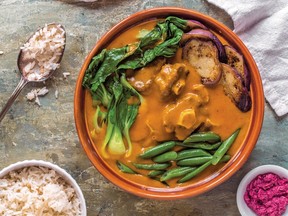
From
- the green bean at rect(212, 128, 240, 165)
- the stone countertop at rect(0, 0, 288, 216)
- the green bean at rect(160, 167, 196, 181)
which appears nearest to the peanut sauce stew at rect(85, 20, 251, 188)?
the green bean at rect(212, 128, 240, 165)

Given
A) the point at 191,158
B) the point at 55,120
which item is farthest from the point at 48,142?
the point at 191,158

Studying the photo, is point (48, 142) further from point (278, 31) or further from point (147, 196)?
point (278, 31)

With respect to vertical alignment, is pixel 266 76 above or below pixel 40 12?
below

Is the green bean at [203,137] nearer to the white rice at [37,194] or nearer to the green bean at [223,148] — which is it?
the green bean at [223,148]

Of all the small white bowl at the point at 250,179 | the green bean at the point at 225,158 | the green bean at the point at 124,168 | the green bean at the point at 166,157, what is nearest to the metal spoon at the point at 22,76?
the green bean at the point at 124,168

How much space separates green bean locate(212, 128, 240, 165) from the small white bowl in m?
0.19

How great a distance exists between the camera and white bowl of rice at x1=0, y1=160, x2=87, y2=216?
269 cm

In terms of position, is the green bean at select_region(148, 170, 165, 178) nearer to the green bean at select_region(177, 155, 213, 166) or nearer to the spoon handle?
the green bean at select_region(177, 155, 213, 166)

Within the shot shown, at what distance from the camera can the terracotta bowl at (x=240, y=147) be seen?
Answer: 2.62 metres

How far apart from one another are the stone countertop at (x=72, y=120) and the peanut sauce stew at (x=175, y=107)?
0.81 feet

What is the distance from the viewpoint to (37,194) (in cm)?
273

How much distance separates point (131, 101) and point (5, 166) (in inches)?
27.4

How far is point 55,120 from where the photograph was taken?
2.88 metres

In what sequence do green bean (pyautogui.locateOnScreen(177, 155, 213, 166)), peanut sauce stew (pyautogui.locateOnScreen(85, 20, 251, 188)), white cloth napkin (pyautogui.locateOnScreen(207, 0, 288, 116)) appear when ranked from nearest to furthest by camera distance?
peanut sauce stew (pyautogui.locateOnScreen(85, 20, 251, 188)) < green bean (pyautogui.locateOnScreen(177, 155, 213, 166)) < white cloth napkin (pyautogui.locateOnScreen(207, 0, 288, 116))
